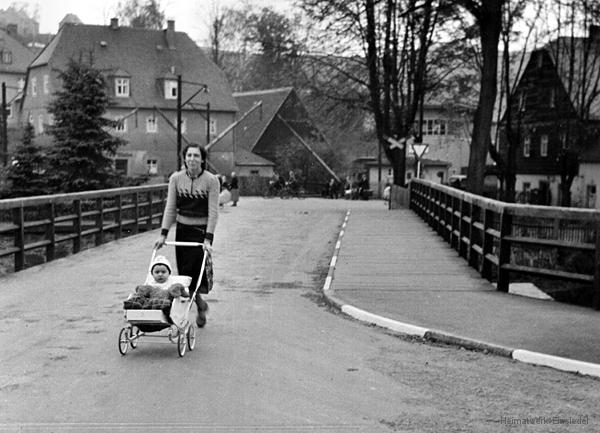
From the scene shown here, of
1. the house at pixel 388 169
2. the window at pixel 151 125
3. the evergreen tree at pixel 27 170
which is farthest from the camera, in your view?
the house at pixel 388 169

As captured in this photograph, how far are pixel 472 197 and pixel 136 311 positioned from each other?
912 centimetres

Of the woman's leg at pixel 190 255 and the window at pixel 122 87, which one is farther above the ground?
the window at pixel 122 87

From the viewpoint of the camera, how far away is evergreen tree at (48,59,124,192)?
119 ft

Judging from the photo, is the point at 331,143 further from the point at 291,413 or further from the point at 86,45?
the point at 291,413

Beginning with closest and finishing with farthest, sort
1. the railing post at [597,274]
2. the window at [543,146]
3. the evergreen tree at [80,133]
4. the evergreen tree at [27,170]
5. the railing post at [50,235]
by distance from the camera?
the railing post at [597,274] < the railing post at [50,235] < the evergreen tree at [27,170] < the evergreen tree at [80,133] < the window at [543,146]

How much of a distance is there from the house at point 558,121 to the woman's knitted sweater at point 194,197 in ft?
126

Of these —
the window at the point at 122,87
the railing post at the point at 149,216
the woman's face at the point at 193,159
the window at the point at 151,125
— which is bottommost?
the railing post at the point at 149,216

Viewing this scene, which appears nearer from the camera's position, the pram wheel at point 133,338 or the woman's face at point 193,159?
the pram wheel at point 133,338

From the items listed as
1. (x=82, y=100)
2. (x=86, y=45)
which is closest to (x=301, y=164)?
(x=86, y=45)

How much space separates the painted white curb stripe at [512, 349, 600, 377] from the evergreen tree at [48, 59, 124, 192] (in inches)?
1171

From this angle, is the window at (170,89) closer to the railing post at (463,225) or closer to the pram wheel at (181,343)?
the railing post at (463,225)

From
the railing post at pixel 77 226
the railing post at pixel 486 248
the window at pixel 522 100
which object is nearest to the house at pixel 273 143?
the window at pixel 522 100

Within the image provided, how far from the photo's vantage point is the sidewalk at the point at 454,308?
8766 mm

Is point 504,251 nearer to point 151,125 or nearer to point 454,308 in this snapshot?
point 454,308
